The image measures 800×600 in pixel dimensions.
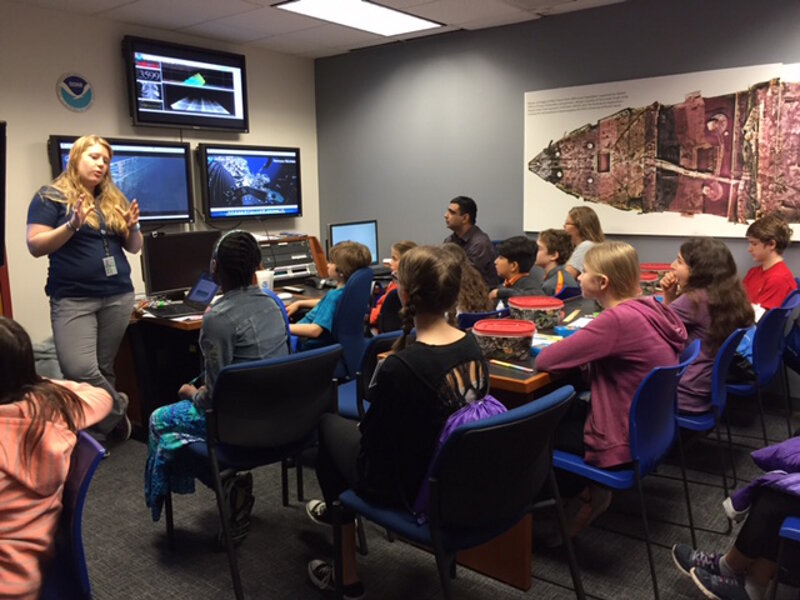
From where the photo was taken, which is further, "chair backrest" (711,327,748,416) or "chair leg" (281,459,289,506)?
"chair leg" (281,459,289,506)

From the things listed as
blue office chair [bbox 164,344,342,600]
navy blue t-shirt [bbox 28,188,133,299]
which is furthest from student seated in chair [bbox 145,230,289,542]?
navy blue t-shirt [bbox 28,188,133,299]

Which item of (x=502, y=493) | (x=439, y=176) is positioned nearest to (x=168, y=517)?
(x=502, y=493)

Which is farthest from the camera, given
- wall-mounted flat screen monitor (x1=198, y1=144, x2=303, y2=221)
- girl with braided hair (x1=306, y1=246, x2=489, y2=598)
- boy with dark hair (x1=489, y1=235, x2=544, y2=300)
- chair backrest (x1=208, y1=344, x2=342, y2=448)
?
wall-mounted flat screen monitor (x1=198, y1=144, x2=303, y2=221)

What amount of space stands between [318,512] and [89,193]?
1.80 m

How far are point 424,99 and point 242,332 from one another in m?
3.70

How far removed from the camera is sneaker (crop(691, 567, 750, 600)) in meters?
1.99

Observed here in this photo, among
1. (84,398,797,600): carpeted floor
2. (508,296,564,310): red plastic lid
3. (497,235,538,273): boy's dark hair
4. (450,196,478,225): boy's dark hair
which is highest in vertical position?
(450,196,478,225): boy's dark hair

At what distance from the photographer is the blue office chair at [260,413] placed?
1969mm

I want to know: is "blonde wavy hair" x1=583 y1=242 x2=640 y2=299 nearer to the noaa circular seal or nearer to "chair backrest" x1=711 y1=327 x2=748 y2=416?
"chair backrest" x1=711 y1=327 x2=748 y2=416

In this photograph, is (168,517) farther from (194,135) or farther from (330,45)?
(330,45)

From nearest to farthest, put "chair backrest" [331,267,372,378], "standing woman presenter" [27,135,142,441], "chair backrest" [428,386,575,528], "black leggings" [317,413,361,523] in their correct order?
"chair backrest" [428,386,575,528] < "black leggings" [317,413,361,523] < "standing woman presenter" [27,135,142,441] < "chair backrest" [331,267,372,378]

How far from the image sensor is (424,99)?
5430 millimetres

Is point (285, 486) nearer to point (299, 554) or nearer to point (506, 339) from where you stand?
point (299, 554)

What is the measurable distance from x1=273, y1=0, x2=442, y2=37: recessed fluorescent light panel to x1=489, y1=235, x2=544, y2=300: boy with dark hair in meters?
1.96
